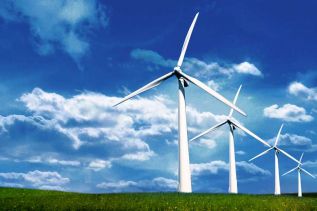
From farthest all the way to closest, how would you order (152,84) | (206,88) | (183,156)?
1. (152,84)
2. (206,88)
3. (183,156)

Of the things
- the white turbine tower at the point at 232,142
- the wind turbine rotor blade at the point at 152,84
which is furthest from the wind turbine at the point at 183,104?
the white turbine tower at the point at 232,142

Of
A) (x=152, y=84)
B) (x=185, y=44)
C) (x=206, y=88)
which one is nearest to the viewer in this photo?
(x=206, y=88)

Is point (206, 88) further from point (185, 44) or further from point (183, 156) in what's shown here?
point (183, 156)

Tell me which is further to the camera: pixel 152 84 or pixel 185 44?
pixel 185 44

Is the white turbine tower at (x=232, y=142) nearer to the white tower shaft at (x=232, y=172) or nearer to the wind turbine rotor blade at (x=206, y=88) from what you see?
the white tower shaft at (x=232, y=172)

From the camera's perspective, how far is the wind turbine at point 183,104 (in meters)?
52.4

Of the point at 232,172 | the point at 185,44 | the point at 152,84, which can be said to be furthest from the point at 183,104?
the point at 232,172

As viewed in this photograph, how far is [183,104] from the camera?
56.0 m

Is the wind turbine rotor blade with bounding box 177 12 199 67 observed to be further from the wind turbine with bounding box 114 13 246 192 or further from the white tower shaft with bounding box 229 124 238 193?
the white tower shaft with bounding box 229 124 238 193

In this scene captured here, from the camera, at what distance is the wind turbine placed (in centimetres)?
5238

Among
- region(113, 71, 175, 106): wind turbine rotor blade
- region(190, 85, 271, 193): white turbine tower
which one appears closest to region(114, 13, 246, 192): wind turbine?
region(113, 71, 175, 106): wind turbine rotor blade

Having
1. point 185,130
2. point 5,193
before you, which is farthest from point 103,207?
point 5,193

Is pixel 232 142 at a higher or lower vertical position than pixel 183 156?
higher

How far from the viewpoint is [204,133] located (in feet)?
266
